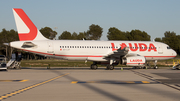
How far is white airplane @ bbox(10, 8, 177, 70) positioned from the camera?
2839 cm

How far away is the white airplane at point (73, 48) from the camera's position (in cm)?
2839

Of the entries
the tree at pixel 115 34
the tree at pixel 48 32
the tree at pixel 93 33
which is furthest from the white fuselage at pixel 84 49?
the tree at pixel 93 33

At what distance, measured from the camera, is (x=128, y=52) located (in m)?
31.2

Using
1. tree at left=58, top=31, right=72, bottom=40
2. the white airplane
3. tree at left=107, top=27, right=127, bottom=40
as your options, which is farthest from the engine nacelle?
tree at left=58, top=31, right=72, bottom=40

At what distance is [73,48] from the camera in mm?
29250

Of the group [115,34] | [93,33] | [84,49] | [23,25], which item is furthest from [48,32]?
[84,49]

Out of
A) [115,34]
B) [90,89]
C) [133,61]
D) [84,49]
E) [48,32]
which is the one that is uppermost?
[48,32]

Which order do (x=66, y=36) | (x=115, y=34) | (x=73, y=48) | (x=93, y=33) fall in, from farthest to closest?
1. (x=93, y=33)
2. (x=66, y=36)
3. (x=115, y=34)
4. (x=73, y=48)

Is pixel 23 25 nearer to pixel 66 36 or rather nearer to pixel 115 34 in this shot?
pixel 115 34

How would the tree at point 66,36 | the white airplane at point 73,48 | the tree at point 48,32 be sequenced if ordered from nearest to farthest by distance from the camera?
the white airplane at point 73,48 → the tree at point 48,32 → the tree at point 66,36

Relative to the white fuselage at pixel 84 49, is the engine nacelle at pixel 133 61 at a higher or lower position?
lower

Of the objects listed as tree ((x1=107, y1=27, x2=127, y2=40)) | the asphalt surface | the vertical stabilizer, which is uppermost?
tree ((x1=107, y1=27, x2=127, y2=40))

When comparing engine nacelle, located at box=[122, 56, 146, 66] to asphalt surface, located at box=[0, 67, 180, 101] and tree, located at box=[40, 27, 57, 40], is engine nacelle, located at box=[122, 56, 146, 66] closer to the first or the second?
asphalt surface, located at box=[0, 67, 180, 101]

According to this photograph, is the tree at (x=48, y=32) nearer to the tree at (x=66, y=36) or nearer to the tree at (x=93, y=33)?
the tree at (x=66, y=36)
